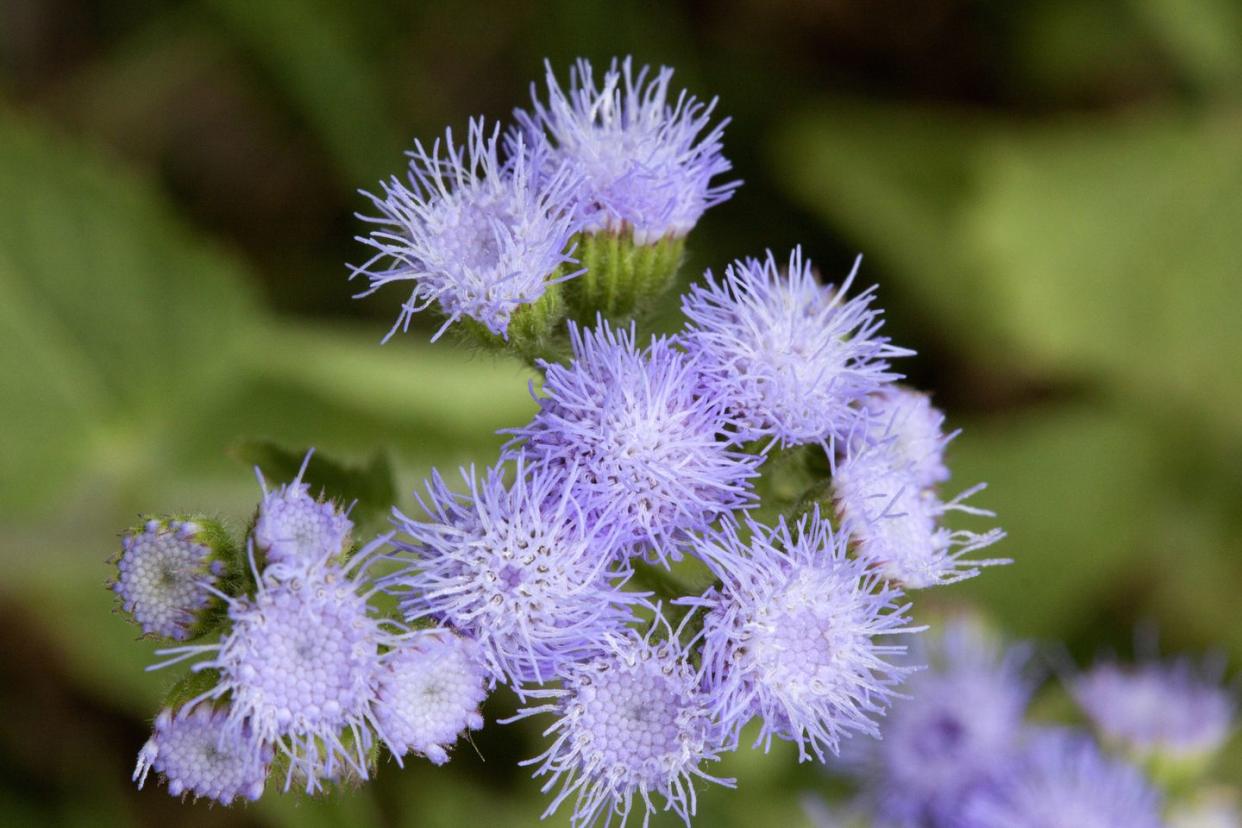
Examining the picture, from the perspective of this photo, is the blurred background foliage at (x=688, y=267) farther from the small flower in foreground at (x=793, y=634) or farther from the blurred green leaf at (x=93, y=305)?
the small flower in foreground at (x=793, y=634)

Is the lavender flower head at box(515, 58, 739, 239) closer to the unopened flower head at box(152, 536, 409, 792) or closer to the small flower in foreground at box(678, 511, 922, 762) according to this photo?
the small flower in foreground at box(678, 511, 922, 762)

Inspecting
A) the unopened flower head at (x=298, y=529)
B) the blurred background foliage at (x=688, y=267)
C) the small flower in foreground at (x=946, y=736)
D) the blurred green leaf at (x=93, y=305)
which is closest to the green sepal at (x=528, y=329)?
the unopened flower head at (x=298, y=529)

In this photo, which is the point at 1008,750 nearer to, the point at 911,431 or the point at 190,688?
the point at 911,431

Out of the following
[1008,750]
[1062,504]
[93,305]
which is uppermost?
[1062,504]

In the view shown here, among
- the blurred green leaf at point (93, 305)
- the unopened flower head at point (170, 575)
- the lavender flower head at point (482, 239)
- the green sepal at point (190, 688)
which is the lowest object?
the green sepal at point (190, 688)

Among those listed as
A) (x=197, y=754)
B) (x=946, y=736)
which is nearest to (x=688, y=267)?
(x=946, y=736)

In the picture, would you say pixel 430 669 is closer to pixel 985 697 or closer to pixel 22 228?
pixel 985 697

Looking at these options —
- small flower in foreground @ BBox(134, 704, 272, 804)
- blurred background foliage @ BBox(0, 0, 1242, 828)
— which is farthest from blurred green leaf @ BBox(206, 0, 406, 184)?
small flower in foreground @ BBox(134, 704, 272, 804)
